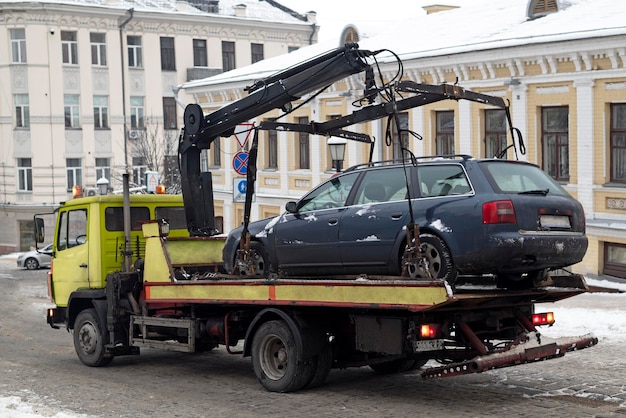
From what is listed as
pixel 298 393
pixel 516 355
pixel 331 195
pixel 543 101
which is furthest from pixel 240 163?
pixel 516 355

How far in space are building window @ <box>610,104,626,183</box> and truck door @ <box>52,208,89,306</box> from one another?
12780mm

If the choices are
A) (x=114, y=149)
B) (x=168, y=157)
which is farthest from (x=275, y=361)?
(x=114, y=149)

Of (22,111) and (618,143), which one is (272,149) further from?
(22,111)

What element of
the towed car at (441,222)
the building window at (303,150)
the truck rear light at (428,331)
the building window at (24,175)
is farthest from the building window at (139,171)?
the truck rear light at (428,331)

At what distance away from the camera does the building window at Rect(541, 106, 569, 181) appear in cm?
2412

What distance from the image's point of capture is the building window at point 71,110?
50469 millimetres

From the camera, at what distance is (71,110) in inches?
1993

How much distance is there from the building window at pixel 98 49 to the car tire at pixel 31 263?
14.9 meters

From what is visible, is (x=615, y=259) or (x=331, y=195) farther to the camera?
(x=615, y=259)

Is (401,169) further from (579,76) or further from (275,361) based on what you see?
(579,76)

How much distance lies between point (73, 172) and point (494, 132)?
29.9 metres

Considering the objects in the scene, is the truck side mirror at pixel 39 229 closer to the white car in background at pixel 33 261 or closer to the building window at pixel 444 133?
the building window at pixel 444 133

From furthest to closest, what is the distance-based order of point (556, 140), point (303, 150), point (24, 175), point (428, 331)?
point (24, 175)
point (303, 150)
point (556, 140)
point (428, 331)

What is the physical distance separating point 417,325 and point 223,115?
181 inches
